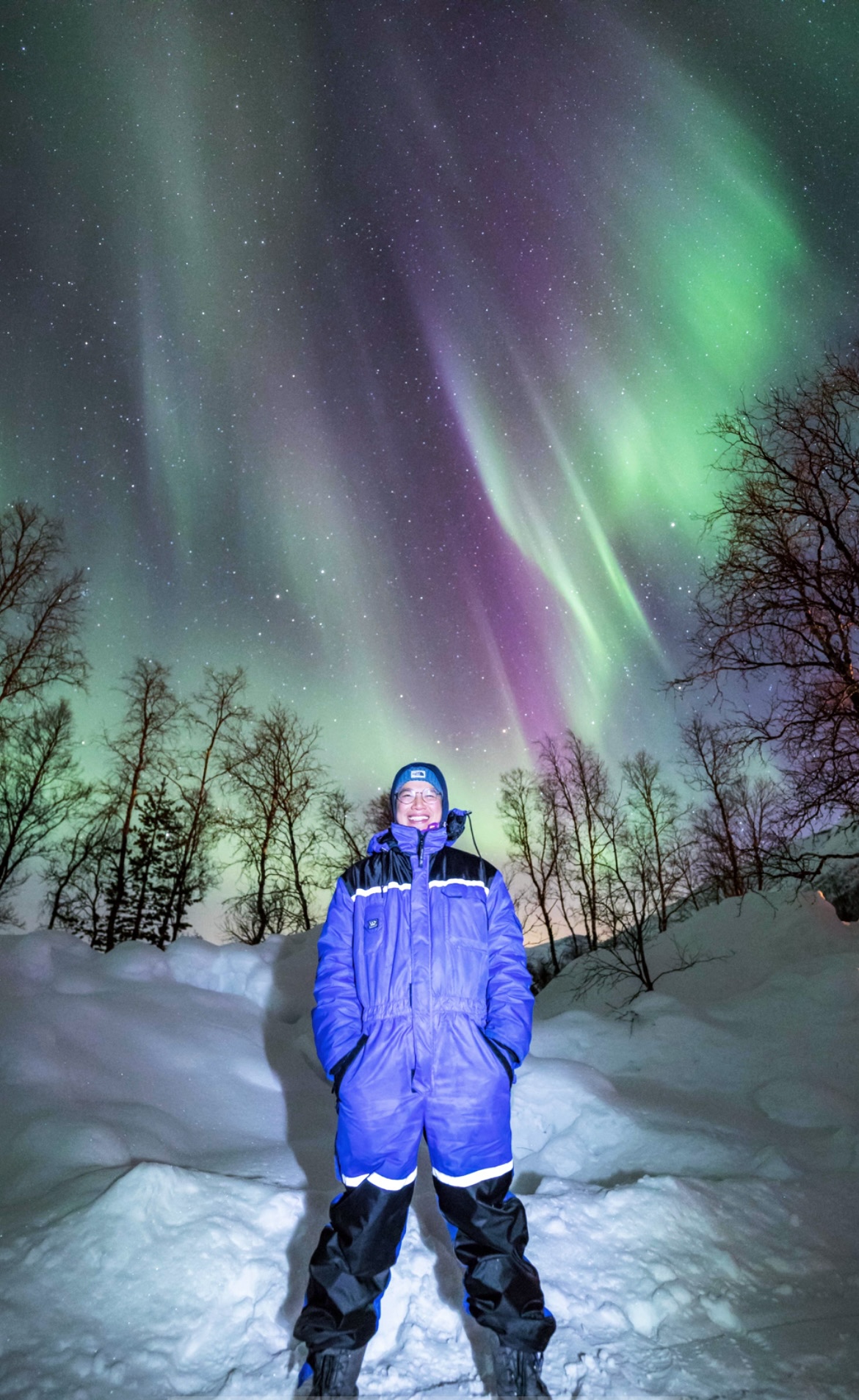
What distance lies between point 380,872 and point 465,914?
1.46 ft

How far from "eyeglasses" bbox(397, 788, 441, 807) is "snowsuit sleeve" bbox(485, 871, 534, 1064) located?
0.51 metres

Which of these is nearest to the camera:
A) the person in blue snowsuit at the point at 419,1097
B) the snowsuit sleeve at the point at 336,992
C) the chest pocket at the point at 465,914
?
the person in blue snowsuit at the point at 419,1097

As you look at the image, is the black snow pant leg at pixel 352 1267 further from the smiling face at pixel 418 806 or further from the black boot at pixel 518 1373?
the smiling face at pixel 418 806

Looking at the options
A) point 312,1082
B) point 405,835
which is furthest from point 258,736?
point 405,835

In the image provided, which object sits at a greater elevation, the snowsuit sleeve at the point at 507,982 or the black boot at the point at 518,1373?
the snowsuit sleeve at the point at 507,982

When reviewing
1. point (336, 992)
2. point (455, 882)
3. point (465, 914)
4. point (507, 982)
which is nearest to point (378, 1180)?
point (336, 992)

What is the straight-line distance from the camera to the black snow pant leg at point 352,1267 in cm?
213

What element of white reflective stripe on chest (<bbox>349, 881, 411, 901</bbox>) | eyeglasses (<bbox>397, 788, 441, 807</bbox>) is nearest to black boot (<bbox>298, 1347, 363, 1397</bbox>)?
white reflective stripe on chest (<bbox>349, 881, 411, 901</bbox>)

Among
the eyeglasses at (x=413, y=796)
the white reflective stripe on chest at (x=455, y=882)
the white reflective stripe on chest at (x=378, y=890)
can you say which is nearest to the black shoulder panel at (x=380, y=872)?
the white reflective stripe on chest at (x=378, y=890)

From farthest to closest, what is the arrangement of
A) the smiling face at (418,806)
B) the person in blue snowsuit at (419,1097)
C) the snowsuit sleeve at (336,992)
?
the smiling face at (418,806)
the snowsuit sleeve at (336,992)
the person in blue snowsuit at (419,1097)

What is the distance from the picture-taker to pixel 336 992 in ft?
8.68

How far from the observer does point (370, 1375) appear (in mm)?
2355

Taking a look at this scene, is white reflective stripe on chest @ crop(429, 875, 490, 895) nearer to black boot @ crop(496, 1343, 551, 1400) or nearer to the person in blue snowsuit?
the person in blue snowsuit

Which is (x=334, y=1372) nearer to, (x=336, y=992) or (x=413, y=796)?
(x=336, y=992)
